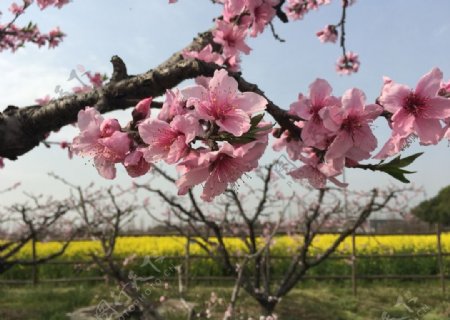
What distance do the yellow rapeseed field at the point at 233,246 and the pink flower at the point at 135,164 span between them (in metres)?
11.6

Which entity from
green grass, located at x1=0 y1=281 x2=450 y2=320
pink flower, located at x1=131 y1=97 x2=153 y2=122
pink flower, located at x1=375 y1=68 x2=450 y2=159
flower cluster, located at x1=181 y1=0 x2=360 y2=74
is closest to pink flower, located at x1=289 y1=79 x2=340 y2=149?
pink flower, located at x1=375 y1=68 x2=450 y2=159

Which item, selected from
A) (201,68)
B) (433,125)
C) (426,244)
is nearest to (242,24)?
(201,68)

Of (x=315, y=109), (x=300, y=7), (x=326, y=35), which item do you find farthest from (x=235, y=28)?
(x=326, y=35)

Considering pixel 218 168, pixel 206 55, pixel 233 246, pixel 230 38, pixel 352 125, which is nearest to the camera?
pixel 218 168

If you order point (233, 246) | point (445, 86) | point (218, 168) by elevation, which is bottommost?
point (233, 246)

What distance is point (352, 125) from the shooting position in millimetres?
1257

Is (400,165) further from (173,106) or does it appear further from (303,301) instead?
(303,301)

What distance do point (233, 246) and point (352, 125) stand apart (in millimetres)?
11984

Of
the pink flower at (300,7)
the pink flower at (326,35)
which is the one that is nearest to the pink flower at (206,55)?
the pink flower at (300,7)

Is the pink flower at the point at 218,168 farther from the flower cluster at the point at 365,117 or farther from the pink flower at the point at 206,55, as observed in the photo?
the pink flower at the point at 206,55

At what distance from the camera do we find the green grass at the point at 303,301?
8172mm

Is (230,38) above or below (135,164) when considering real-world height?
above

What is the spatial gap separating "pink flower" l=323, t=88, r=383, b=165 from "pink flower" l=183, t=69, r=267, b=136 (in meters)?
0.23

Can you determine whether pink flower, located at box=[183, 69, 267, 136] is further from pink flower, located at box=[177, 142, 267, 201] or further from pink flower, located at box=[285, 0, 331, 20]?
pink flower, located at box=[285, 0, 331, 20]
